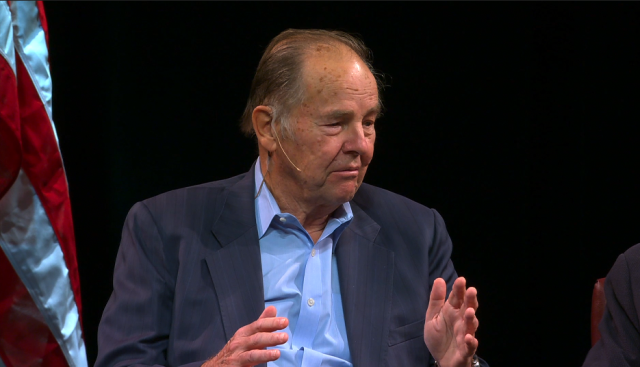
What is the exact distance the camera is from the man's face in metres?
1.96

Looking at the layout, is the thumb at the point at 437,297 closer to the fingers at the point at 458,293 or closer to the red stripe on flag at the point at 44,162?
the fingers at the point at 458,293

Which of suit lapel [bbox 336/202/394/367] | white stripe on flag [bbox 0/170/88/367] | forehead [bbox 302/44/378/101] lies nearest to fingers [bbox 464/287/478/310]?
suit lapel [bbox 336/202/394/367]

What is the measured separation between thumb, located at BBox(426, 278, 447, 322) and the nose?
41 centimetres

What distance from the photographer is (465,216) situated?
2.99 meters

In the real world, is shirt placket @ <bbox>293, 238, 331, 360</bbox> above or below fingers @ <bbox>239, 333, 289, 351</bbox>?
below

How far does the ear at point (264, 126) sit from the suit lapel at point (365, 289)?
0.32 meters

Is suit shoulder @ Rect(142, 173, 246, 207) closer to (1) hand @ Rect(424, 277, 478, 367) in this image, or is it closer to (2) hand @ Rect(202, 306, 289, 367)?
(2) hand @ Rect(202, 306, 289, 367)

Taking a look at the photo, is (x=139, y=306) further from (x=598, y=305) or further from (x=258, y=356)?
(x=598, y=305)

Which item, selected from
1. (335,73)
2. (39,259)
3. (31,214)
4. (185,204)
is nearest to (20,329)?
(39,259)

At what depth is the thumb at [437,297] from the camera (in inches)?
69.4

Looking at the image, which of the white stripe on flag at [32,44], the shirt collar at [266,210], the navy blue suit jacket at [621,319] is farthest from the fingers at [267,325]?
the white stripe on flag at [32,44]

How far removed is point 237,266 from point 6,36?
93 cm

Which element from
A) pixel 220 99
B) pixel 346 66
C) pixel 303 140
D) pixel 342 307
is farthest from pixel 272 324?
pixel 220 99

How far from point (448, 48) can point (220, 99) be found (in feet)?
2.92
